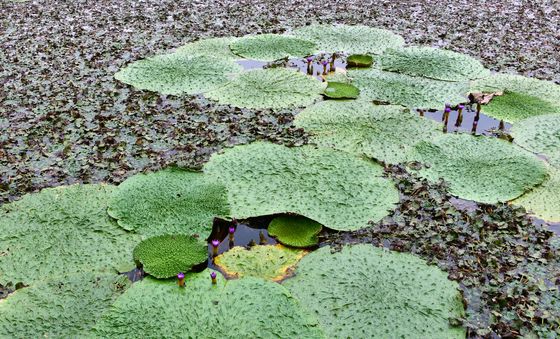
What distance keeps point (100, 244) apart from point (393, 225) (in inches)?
69.3

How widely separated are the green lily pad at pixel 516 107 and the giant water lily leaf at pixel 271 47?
6.77ft

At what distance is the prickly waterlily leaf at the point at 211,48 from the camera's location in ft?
19.2

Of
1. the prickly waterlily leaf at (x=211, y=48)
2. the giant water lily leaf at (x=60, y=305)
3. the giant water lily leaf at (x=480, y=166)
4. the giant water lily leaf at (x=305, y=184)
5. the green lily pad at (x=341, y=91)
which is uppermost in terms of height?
the prickly waterlily leaf at (x=211, y=48)

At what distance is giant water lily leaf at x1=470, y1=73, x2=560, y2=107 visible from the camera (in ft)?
16.2

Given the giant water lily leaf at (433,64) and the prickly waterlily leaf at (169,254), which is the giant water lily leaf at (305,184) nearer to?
the prickly waterlily leaf at (169,254)

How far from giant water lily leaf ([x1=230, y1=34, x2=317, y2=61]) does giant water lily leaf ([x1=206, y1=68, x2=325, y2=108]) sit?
453 millimetres

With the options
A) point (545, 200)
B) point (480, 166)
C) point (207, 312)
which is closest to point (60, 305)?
point (207, 312)

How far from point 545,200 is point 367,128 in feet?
4.70

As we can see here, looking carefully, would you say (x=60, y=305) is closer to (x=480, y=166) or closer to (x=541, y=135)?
(x=480, y=166)

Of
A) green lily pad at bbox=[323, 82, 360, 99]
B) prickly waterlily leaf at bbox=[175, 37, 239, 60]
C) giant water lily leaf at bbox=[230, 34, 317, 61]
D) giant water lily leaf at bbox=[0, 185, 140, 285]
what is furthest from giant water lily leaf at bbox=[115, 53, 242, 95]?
giant water lily leaf at bbox=[0, 185, 140, 285]

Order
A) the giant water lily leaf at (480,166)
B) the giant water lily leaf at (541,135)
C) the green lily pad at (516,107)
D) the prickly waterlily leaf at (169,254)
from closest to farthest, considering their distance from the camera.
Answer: the prickly waterlily leaf at (169,254) → the giant water lily leaf at (480,166) → the giant water lily leaf at (541,135) → the green lily pad at (516,107)

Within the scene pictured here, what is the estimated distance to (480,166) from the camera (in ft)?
12.7

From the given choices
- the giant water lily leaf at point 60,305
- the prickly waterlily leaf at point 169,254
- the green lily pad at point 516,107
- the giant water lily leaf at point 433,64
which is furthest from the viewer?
the giant water lily leaf at point 433,64

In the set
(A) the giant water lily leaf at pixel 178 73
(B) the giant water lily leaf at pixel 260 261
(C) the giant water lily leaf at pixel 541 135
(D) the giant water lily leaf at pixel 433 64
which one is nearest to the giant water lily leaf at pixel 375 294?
(B) the giant water lily leaf at pixel 260 261
